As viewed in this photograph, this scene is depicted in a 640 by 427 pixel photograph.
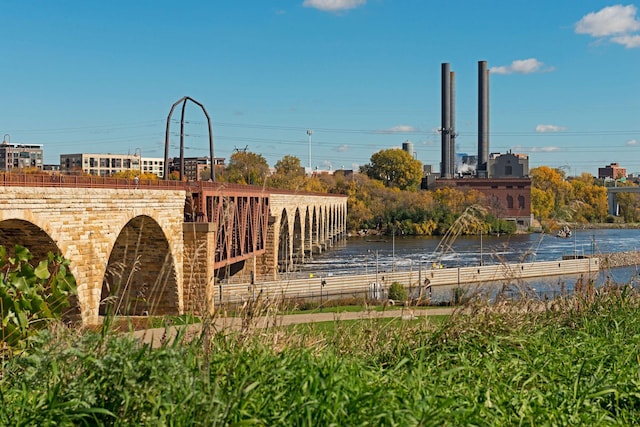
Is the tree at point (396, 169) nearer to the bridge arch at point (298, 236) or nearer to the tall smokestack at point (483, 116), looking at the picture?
the tall smokestack at point (483, 116)

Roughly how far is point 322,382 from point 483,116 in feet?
369

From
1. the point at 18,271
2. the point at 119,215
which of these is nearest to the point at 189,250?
the point at 119,215

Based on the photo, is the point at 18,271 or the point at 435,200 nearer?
the point at 18,271

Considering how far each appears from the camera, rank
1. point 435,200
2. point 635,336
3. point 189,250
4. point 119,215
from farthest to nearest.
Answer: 1. point 435,200
2. point 189,250
3. point 119,215
4. point 635,336

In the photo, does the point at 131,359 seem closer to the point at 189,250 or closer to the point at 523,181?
the point at 189,250

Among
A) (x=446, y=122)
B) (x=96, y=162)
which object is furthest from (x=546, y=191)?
(x=96, y=162)

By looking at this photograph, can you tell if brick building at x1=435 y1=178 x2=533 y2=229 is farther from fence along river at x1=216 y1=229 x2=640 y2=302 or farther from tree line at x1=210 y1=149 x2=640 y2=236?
fence along river at x1=216 y1=229 x2=640 y2=302

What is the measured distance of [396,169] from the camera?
400 feet

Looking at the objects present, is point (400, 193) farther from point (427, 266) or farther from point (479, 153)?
point (427, 266)

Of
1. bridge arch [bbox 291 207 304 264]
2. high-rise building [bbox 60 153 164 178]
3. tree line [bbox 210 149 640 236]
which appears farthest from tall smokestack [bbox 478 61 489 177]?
high-rise building [bbox 60 153 164 178]

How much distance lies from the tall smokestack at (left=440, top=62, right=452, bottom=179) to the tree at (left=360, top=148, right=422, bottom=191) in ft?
17.4

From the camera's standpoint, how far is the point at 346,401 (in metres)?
4.25

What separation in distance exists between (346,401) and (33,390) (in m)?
2.11

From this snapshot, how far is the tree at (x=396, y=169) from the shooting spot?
397ft
